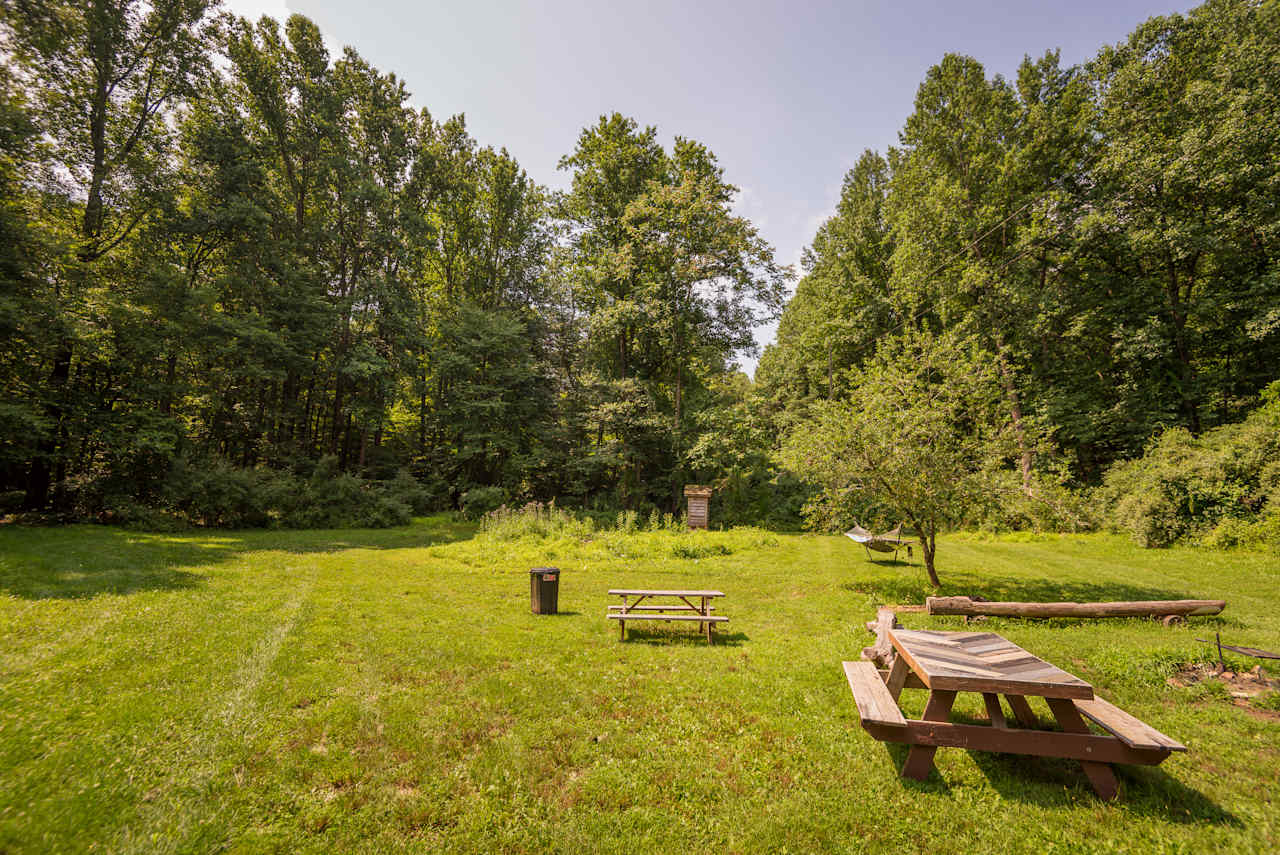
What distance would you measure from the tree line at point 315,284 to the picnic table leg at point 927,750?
56.5 ft

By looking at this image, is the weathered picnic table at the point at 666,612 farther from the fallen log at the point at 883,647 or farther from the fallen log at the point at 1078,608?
the fallen log at the point at 1078,608

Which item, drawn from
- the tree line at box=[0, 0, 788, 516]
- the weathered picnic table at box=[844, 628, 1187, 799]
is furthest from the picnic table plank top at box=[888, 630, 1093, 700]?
the tree line at box=[0, 0, 788, 516]

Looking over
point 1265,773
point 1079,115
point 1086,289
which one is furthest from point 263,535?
point 1079,115

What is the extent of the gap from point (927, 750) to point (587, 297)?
75.5 feet

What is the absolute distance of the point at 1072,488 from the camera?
18.4 meters

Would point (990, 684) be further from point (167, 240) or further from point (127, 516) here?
point (167, 240)

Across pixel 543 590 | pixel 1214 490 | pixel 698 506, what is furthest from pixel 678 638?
pixel 1214 490

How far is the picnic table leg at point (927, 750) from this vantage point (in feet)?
11.5

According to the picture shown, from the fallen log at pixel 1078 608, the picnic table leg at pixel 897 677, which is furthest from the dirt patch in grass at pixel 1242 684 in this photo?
the picnic table leg at pixel 897 677

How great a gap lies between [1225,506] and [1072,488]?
6.88 m

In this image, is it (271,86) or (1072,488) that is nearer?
(1072,488)

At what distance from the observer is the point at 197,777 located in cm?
331

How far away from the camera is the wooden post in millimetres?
18344

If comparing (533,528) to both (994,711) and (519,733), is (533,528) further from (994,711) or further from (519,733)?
(994,711)
